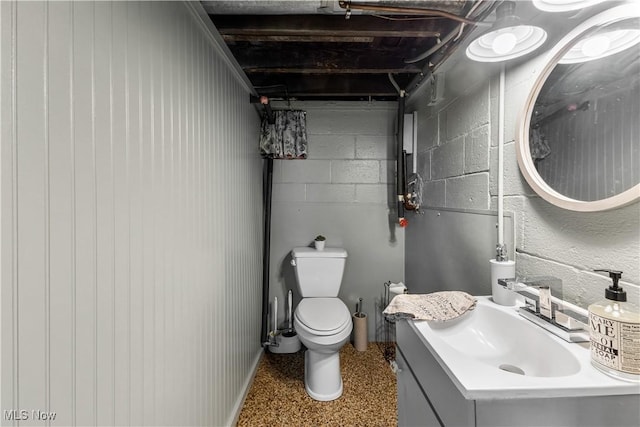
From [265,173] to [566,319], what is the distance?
82.1 inches

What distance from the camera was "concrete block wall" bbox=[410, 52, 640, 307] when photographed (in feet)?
2.59

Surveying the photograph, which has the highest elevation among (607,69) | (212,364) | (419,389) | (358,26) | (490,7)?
(358,26)

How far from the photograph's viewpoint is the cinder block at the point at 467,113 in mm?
1364

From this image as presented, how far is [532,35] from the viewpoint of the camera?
Answer: 0.96 metres

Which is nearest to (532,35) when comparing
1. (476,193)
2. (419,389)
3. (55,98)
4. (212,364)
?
(476,193)

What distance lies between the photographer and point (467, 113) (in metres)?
1.51

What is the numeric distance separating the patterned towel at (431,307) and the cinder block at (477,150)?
2.28ft

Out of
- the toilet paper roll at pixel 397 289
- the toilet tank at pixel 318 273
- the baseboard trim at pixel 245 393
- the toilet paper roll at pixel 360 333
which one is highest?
the toilet tank at pixel 318 273

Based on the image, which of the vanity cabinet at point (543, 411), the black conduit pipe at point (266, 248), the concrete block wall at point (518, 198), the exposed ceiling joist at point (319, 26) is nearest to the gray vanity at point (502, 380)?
the vanity cabinet at point (543, 411)

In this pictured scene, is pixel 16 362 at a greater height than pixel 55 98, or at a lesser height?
lesser

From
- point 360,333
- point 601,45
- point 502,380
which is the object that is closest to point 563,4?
point 601,45

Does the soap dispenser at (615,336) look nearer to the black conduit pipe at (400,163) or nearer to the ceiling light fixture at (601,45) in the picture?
the ceiling light fixture at (601,45)

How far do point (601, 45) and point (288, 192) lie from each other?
78.1 inches

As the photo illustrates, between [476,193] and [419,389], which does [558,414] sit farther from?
[476,193]
